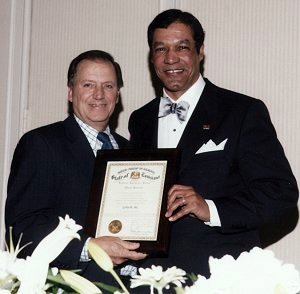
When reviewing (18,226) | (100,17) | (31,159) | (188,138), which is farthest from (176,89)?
(100,17)

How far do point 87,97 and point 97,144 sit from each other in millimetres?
183

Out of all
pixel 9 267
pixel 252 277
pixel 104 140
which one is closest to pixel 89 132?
pixel 104 140

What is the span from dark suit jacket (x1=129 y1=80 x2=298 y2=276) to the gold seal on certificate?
28 centimetres

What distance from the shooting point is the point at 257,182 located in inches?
88.7

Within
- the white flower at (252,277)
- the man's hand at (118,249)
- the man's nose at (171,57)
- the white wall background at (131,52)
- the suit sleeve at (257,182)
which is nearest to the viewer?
the white flower at (252,277)

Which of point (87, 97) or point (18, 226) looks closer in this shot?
point (18, 226)

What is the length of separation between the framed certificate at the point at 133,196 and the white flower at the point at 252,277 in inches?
48.7

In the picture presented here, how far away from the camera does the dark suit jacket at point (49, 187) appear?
2137mm

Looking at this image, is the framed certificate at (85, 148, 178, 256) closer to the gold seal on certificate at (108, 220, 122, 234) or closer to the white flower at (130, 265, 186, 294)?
the gold seal on certificate at (108, 220, 122, 234)

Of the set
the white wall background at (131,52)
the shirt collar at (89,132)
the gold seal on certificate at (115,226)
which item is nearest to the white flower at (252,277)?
the gold seal on certificate at (115,226)

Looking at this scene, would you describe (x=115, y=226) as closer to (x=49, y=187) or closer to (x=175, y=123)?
(x=49, y=187)

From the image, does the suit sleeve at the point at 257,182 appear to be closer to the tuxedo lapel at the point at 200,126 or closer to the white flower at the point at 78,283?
the tuxedo lapel at the point at 200,126

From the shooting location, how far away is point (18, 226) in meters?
2.16

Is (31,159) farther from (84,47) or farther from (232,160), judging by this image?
(84,47)
